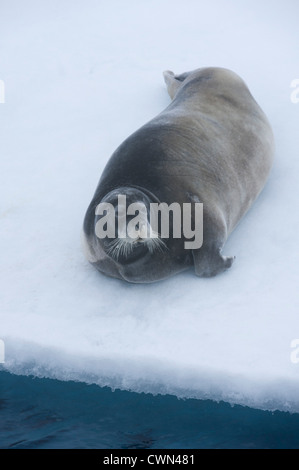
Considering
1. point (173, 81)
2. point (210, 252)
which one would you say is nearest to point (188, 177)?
point (210, 252)

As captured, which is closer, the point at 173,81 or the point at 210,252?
the point at 210,252

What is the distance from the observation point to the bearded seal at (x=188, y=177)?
A: 4.93m

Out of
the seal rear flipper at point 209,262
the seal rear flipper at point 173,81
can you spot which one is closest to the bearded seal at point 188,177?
the seal rear flipper at point 209,262

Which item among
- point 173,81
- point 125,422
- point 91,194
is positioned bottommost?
point 125,422

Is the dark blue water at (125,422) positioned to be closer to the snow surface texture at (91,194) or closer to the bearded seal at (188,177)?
the snow surface texture at (91,194)

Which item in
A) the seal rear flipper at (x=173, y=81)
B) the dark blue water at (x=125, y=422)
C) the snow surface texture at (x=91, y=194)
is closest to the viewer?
the dark blue water at (x=125, y=422)

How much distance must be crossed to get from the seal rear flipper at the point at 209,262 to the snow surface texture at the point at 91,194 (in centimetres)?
6

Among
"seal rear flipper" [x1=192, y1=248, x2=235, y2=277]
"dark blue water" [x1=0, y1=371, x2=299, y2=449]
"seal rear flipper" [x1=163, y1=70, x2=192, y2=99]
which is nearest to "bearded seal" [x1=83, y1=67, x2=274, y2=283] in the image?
"seal rear flipper" [x1=192, y1=248, x2=235, y2=277]

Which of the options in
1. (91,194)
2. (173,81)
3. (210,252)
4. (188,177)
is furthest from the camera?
(173,81)

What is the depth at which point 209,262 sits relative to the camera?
16.6 ft

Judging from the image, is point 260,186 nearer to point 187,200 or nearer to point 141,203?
point 187,200

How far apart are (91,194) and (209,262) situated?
1.48m

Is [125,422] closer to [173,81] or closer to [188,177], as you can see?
[188,177]

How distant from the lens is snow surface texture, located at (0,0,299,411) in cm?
447
